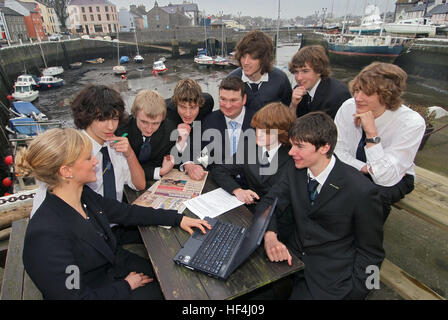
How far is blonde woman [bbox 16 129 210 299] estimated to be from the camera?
156 centimetres

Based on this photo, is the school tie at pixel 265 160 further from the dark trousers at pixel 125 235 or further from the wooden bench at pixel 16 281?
the wooden bench at pixel 16 281

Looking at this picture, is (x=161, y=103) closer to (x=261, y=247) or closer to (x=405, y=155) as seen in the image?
(x=261, y=247)

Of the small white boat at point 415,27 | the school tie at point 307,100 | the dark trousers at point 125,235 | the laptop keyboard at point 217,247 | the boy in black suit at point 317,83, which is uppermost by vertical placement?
the small white boat at point 415,27

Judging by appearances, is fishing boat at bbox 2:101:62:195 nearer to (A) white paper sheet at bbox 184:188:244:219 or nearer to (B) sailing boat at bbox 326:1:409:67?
(A) white paper sheet at bbox 184:188:244:219

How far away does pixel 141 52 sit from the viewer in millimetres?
50844

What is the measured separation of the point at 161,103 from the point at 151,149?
22.3 inches

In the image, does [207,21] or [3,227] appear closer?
[3,227]

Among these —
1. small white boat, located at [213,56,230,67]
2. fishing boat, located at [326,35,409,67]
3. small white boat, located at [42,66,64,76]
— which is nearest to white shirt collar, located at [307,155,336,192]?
fishing boat, located at [326,35,409,67]

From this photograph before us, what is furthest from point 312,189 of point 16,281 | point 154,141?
point 16,281

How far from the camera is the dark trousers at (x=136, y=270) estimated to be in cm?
210

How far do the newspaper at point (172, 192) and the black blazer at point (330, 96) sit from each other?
175 cm

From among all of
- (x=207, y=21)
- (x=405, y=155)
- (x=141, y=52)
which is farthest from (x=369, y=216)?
(x=207, y=21)

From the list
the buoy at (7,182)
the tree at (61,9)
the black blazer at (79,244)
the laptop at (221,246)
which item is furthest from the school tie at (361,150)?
the tree at (61,9)

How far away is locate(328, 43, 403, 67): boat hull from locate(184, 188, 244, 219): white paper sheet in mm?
33813
